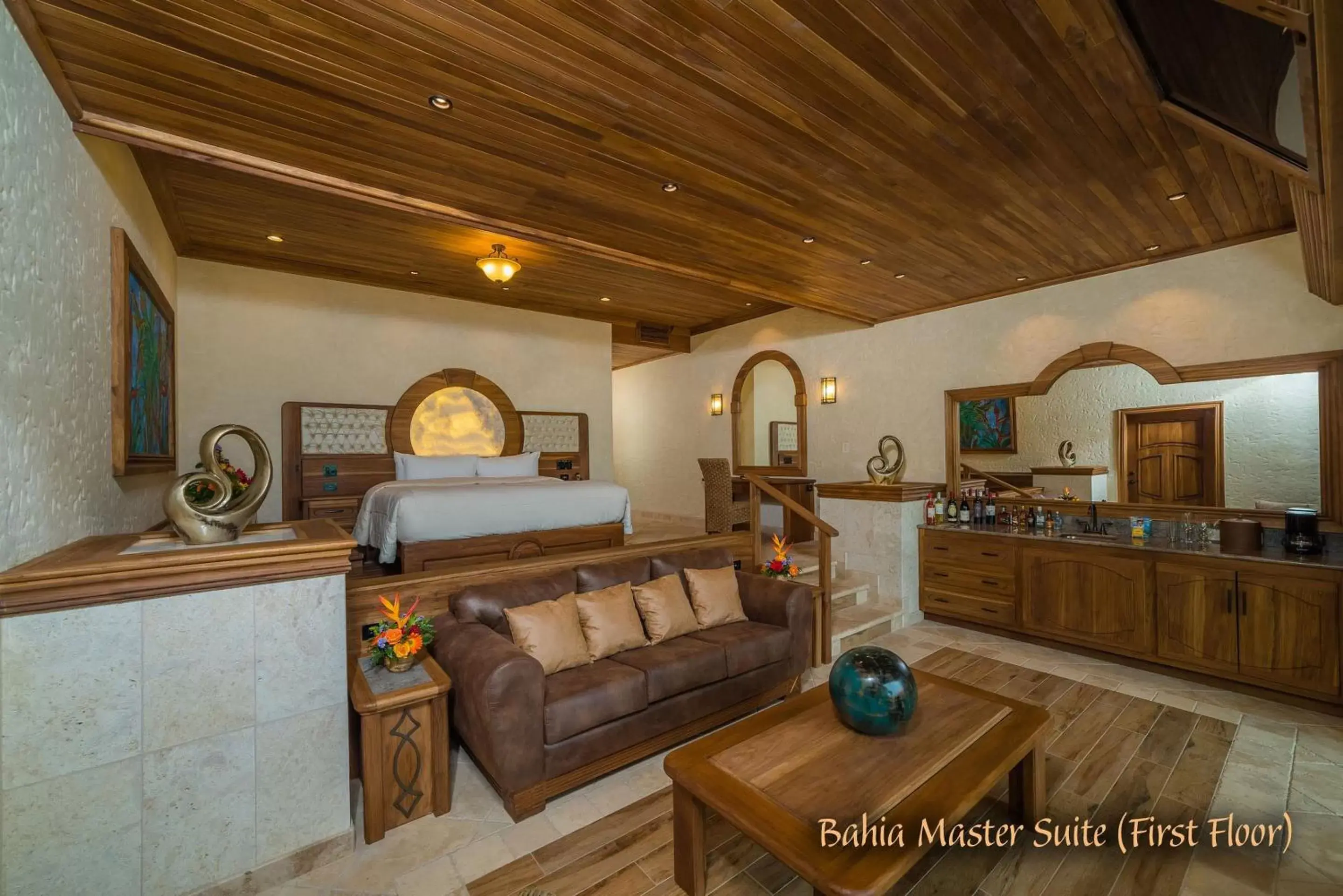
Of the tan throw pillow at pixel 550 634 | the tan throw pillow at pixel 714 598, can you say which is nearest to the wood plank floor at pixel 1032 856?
the tan throw pillow at pixel 550 634

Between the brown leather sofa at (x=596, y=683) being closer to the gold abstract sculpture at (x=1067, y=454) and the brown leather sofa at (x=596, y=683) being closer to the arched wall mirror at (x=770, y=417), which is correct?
the gold abstract sculpture at (x=1067, y=454)

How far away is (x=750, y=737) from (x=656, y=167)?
261 cm

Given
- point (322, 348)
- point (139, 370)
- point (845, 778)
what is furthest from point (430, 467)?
point (845, 778)

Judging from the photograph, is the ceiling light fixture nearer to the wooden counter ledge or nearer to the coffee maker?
the wooden counter ledge

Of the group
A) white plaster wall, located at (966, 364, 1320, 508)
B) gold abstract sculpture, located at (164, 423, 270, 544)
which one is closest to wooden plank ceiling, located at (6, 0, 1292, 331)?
white plaster wall, located at (966, 364, 1320, 508)

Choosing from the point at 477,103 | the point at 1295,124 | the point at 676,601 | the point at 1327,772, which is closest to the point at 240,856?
the point at 676,601

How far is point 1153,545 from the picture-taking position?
3793mm

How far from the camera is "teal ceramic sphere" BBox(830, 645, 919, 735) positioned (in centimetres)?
197

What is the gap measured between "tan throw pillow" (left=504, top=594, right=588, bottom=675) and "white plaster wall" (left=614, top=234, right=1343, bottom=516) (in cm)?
405

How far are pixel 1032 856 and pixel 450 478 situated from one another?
4980 millimetres

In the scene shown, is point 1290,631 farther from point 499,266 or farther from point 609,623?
point 499,266

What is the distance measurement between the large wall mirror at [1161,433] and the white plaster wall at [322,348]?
4618 mm

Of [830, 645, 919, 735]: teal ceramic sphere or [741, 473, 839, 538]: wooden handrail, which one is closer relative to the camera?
[830, 645, 919, 735]: teal ceramic sphere

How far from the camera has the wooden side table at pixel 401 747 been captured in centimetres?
215
